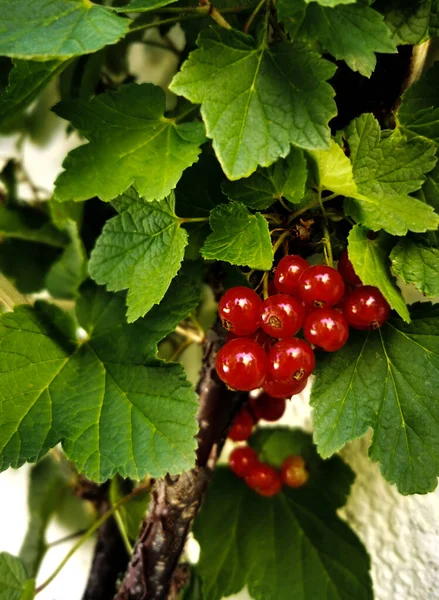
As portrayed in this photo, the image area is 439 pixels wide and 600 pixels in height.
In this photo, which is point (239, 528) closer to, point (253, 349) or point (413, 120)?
point (253, 349)

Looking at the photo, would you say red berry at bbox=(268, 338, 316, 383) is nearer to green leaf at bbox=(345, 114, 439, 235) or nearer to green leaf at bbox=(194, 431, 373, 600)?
green leaf at bbox=(345, 114, 439, 235)

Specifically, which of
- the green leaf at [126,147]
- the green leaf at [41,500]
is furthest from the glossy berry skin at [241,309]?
the green leaf at [41,500]

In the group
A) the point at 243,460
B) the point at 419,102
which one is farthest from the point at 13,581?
the point at 419,102

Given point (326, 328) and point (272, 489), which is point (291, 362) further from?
point (272, 489)

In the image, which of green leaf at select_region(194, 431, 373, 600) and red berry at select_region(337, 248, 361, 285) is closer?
red berry at select_region(337, 248, 361, 285)

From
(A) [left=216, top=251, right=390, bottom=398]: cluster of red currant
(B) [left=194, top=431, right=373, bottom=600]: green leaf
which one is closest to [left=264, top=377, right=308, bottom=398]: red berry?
(A) [left=216, top=251, right=390, bottom=398]: cluster of red currant

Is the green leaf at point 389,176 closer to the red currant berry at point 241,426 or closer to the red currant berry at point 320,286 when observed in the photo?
the red currant berry at point 320,286

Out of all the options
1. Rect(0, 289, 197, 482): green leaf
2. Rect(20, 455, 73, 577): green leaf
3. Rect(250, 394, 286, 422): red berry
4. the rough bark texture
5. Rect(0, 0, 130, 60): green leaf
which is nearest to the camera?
Rect(0, 0, 130, 60): green leaf
